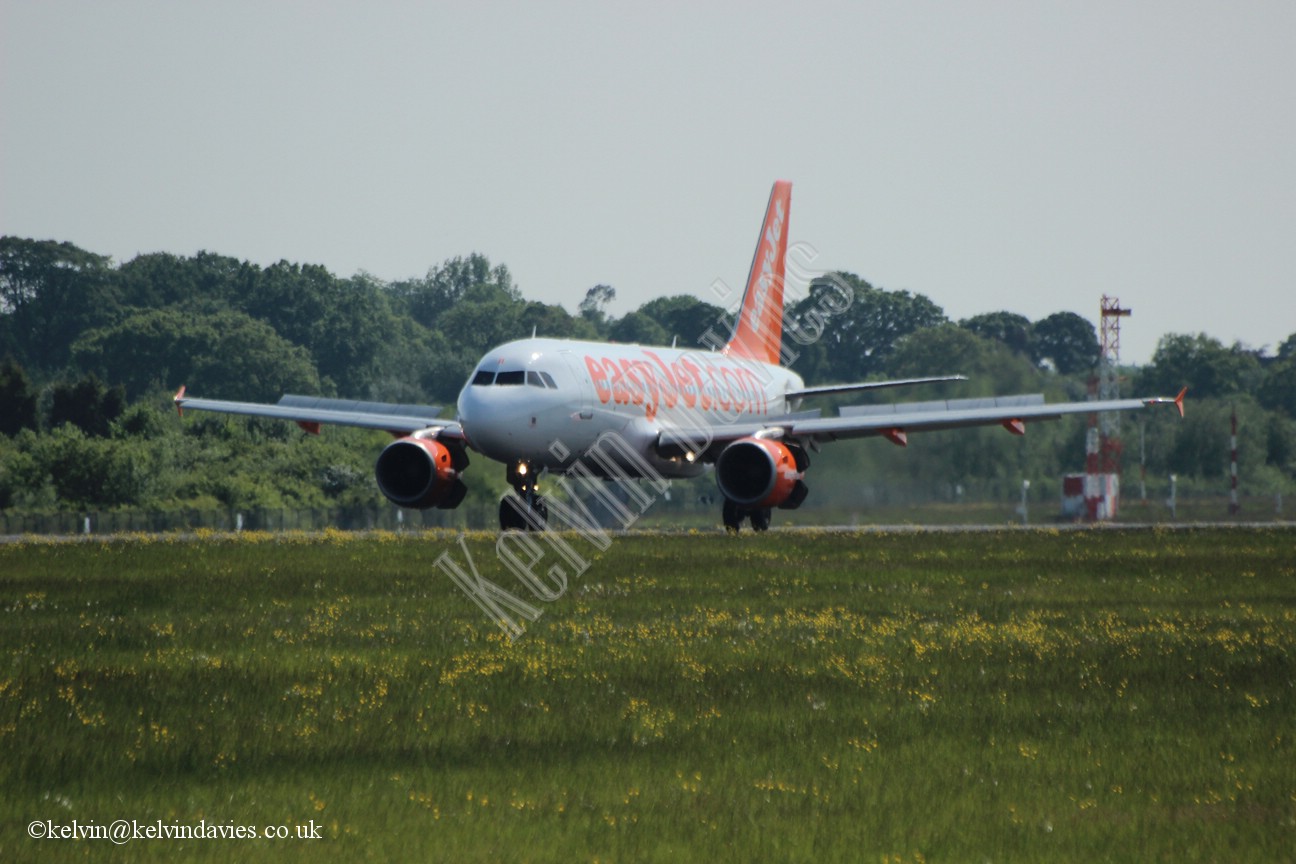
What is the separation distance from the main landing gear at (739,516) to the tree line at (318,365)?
41.6ft

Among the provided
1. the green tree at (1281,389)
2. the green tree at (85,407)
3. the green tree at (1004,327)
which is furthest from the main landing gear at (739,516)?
the green tree at (1004,327)

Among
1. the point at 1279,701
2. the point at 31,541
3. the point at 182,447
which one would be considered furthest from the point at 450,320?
the point at 1279,701

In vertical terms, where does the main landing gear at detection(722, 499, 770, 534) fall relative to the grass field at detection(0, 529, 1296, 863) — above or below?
above

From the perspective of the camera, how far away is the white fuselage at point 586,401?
1420 inches

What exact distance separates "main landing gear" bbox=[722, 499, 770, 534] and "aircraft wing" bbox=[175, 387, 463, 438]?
22.0 feet

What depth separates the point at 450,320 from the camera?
149750mm

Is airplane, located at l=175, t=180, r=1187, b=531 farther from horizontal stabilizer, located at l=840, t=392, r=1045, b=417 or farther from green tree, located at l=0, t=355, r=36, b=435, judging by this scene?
green tree, located at l=0, t=355, r=36, b=435

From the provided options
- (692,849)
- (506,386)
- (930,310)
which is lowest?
(692,849)

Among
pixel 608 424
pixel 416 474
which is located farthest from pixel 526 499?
pixel 416 474

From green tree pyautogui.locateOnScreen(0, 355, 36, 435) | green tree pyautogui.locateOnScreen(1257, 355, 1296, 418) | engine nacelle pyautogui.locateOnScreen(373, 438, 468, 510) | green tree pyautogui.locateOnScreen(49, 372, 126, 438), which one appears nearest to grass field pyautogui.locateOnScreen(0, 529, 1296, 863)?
engine nacelle pyautogui.locateOnScreen(373, 438, 468, 510)

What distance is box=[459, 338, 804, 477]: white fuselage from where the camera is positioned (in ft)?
118

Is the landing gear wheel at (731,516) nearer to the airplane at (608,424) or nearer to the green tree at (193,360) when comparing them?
the airplane at (608,424)

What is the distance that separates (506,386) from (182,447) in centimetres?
3173

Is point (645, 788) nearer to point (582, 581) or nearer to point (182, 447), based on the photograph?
point (582, 581)
